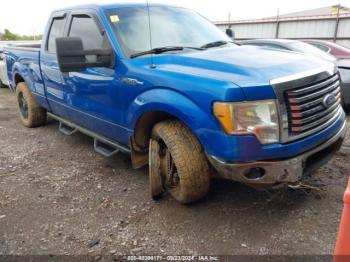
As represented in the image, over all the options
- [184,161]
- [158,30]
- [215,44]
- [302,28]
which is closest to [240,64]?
[184,161]

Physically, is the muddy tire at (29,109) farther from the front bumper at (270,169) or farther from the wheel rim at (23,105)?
the front bumper at (270,169)

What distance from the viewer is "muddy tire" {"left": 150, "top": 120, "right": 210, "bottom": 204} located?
298cm

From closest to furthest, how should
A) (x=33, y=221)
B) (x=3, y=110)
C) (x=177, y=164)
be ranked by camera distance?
(x=177, y=164) → (x=33, y=221) → (x=3, y=110)

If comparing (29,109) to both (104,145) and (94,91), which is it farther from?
(94,91)

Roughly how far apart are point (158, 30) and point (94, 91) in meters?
0.97

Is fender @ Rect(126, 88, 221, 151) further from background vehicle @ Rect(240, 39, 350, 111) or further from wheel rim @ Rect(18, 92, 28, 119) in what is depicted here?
wheel rim @ Rect(18, 92, 28, 119)

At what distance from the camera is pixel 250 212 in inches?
125

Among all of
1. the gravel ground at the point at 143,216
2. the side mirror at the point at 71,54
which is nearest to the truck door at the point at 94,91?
the side mirror at the point at 71,54

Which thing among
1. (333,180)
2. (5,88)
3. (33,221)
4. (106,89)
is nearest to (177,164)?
(106,89)

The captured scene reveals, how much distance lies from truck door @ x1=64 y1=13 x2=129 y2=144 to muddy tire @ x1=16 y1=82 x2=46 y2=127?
69.8 inches

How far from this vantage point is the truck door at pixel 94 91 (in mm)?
3629

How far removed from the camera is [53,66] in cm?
467

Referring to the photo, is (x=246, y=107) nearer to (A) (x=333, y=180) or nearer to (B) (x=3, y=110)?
(A) (x=333, y=180)

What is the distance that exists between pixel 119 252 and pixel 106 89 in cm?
170
